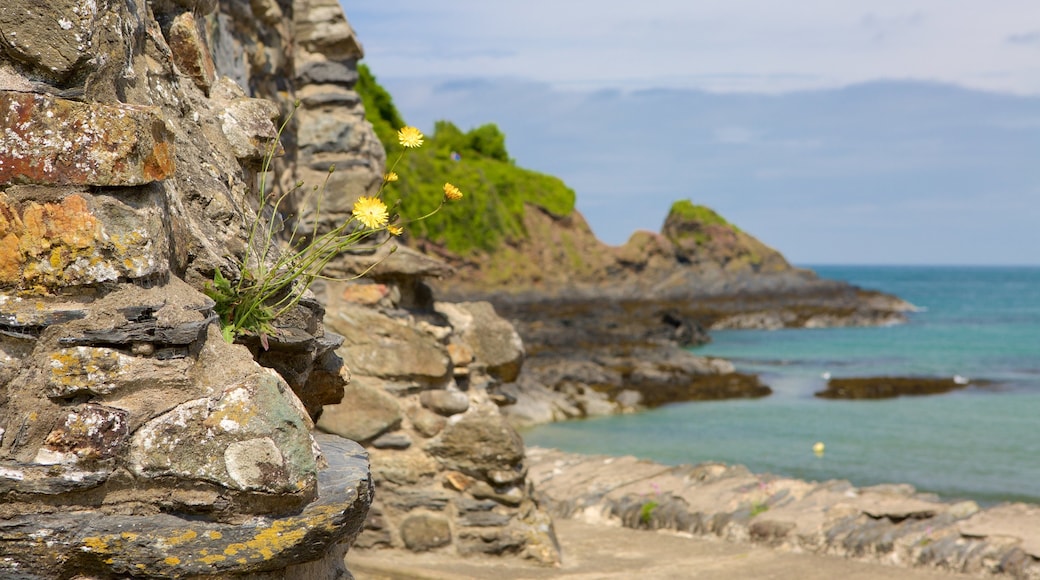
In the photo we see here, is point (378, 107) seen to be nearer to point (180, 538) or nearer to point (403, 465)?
point (403, 465)

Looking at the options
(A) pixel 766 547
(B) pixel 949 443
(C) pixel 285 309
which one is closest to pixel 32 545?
(C) pixel 285 309

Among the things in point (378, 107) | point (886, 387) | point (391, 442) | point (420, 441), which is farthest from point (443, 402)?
point (378, 107)

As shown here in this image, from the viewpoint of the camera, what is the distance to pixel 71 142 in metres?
2.05

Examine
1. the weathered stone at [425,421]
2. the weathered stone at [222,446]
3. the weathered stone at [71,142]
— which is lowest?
the weathered stone at [425,421]

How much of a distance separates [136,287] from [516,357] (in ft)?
17.7

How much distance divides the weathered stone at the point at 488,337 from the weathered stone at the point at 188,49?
3.96 metres

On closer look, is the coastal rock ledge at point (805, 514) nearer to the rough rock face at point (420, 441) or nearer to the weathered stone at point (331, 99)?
the rough rock face at point (420, 441)

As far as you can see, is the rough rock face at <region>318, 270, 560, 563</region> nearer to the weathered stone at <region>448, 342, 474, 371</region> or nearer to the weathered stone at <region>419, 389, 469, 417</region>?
the weathered stone at <region>419, 389, 469, 417</region>

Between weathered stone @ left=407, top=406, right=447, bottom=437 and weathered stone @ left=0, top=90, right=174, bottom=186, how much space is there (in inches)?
173

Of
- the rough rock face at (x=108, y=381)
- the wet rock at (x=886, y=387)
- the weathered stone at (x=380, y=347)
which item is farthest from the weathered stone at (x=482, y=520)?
the wet rock at (x=886, y=387)

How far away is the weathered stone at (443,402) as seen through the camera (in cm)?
644

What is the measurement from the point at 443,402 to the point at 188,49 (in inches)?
139

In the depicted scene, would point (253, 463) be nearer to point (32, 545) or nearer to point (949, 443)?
point (32, 545)

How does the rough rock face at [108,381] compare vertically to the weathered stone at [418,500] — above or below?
above
